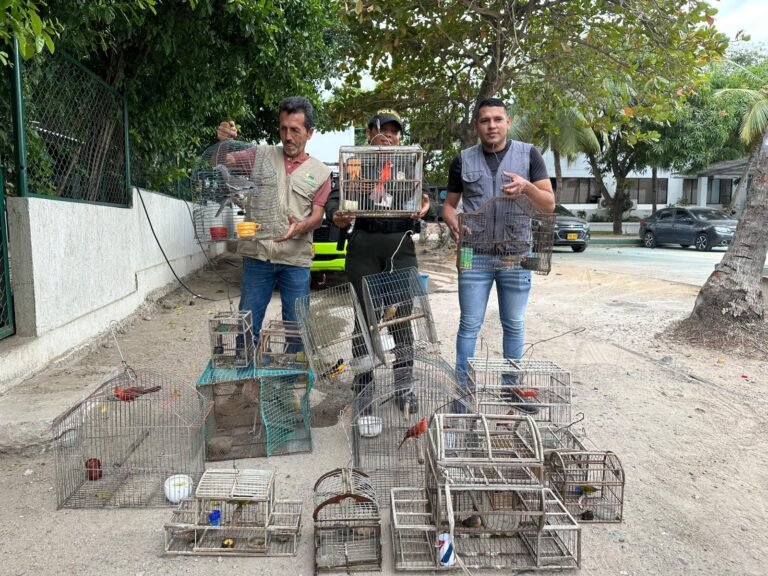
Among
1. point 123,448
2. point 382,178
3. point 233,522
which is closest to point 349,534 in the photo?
point 233,522

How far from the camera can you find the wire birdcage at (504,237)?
3.66 metres

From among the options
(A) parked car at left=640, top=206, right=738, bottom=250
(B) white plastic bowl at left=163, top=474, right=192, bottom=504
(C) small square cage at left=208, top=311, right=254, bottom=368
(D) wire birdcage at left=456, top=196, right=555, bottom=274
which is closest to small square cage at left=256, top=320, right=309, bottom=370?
(C) small square cage at left=208, top=311, right=254, bottom=368

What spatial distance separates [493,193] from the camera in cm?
369

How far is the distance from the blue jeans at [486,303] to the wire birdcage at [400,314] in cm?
23

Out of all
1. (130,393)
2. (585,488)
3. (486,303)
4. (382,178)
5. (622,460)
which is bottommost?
(622,460)

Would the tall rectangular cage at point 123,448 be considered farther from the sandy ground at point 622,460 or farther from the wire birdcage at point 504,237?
the wire birdcage at point 504,237

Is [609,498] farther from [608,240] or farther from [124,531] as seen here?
[608,240]

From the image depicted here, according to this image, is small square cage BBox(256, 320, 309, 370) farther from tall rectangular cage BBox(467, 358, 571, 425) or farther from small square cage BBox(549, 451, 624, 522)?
small square cage BBox(549, 451, 624, 522)

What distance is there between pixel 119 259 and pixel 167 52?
89.6 inches

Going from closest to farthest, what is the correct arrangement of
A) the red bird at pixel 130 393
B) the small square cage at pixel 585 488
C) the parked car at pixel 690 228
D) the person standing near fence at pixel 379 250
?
1. the small square cage at pixel 585 488
2. the red bird at pixel 130 393
3. the person standing near fence at pixel 379 250
4. the parked car at pixel 690 228

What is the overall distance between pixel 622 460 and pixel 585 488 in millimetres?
727

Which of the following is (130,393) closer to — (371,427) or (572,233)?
(371,427)

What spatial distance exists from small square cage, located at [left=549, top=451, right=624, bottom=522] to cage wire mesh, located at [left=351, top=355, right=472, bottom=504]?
563 millimetres

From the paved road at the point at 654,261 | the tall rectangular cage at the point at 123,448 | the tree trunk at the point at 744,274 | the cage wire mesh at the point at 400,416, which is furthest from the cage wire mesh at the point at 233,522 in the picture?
the paved road at the point at 654,261
